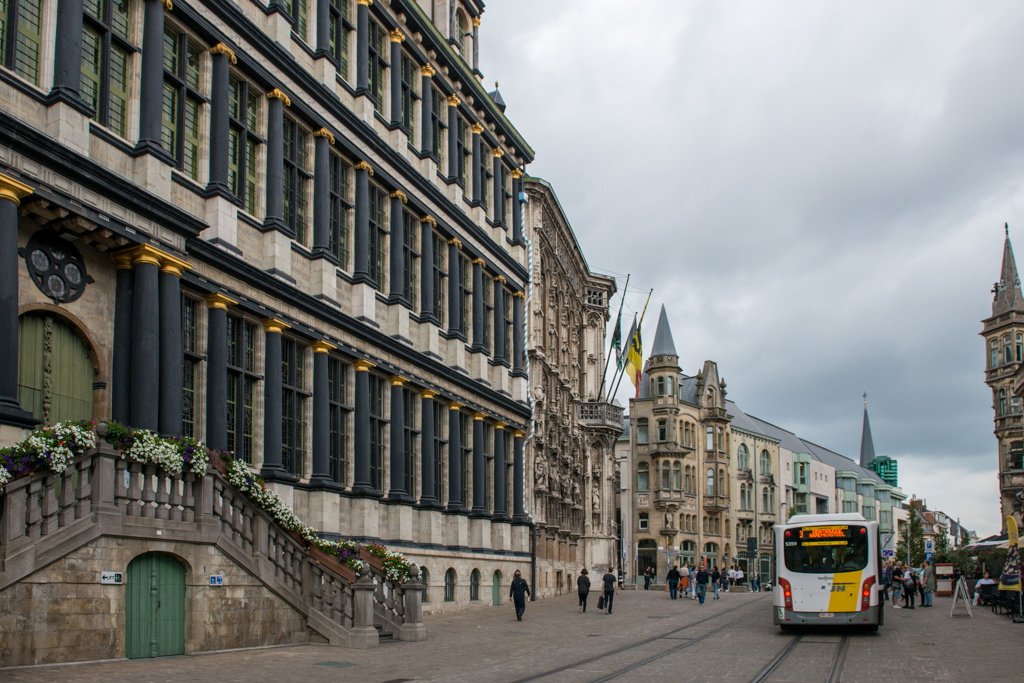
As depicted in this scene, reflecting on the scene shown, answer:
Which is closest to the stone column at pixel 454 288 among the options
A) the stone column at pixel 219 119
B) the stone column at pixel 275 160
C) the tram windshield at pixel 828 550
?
the stone column at pixel 275 160

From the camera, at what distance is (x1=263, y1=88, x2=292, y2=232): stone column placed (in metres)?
23.6

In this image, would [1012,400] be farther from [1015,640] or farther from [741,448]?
[1015,640]

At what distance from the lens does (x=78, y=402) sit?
17.8m

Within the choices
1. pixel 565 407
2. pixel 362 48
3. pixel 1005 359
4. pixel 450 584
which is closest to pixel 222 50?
pixel 362 48

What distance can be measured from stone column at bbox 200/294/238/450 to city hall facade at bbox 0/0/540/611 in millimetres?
45

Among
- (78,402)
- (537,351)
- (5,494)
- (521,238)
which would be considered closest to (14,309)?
(78,402)

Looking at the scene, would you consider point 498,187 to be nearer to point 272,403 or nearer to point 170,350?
point 272,403

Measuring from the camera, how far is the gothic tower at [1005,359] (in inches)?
3024

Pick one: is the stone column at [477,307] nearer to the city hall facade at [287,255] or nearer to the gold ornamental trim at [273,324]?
the city hall facade at [287,255]

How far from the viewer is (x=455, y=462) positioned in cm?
3309

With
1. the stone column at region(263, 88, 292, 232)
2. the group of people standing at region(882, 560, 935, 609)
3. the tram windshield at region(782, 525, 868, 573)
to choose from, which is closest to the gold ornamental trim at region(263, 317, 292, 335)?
the stone column at region(263, 88, 292, 232)

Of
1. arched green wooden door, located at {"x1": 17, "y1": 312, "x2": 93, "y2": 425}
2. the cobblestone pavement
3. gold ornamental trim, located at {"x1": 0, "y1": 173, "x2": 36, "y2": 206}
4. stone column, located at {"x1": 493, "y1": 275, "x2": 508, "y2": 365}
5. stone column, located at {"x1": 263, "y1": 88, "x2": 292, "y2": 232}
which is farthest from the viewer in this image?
stone column, located at {"x1": 493, "y1": 275, "x2": 508, "y2": 365}

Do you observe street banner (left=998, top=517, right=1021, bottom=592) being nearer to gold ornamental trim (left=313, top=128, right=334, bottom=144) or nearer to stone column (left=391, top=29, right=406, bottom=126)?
stone column (left=391, top=29, right=406, bottom=126)

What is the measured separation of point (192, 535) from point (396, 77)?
18.0 m
